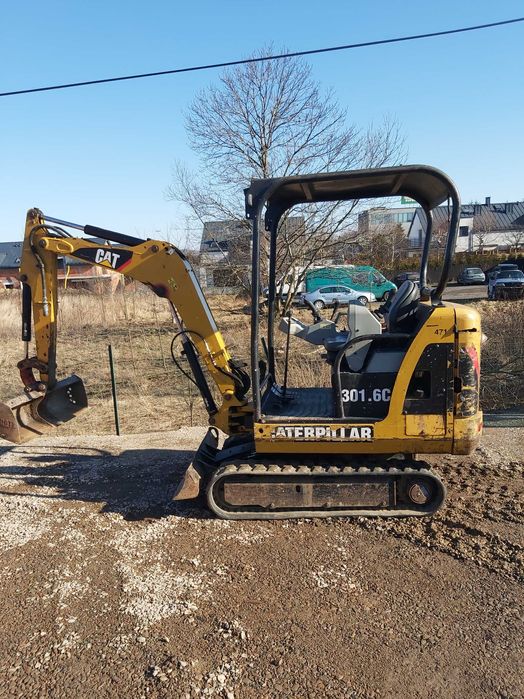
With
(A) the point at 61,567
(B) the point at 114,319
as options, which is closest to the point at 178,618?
(A) the point at 61,567

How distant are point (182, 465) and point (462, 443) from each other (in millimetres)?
3200

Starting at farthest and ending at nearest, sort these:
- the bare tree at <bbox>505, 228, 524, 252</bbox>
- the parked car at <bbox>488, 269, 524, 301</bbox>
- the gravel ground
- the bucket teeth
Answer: the bare tree at <bbox>505, 228, 524, 252</bbox> < the parked car at <bbox>488, 269, 524, 301</bbox> < the bucket teeth < the gravel ground

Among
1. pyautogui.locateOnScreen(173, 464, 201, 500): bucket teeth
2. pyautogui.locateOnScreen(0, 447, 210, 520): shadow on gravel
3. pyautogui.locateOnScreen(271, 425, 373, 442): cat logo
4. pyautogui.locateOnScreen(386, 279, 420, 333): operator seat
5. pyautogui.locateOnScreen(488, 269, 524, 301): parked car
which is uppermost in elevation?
pyautogui.locateOnScreen(488, 269, 524, 301): parked car

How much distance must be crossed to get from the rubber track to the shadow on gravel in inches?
15.8

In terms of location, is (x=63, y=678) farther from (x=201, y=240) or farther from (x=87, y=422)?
(x=201, y=240)

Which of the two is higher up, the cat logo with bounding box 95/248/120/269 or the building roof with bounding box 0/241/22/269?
the building roof with bounding box 0/241/22/269

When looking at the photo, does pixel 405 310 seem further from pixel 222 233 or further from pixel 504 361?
pixel 222 233

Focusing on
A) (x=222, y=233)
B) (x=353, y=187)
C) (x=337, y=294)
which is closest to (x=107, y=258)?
(x=353, y=187)

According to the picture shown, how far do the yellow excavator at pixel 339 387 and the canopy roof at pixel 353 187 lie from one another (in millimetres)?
15

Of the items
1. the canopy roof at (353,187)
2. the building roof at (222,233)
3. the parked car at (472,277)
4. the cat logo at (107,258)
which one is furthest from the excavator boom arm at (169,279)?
the parked car at (472,277)

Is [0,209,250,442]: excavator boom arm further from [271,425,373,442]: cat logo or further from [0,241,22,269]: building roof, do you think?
[0,241,22,269]: building roof

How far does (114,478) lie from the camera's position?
597 centimetres

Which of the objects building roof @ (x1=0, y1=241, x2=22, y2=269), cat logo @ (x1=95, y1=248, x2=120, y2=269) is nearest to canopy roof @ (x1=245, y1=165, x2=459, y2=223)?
cat logo @ (x1=95, y1=248, x2=120, y2=269)

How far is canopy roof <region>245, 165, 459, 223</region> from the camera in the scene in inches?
165
